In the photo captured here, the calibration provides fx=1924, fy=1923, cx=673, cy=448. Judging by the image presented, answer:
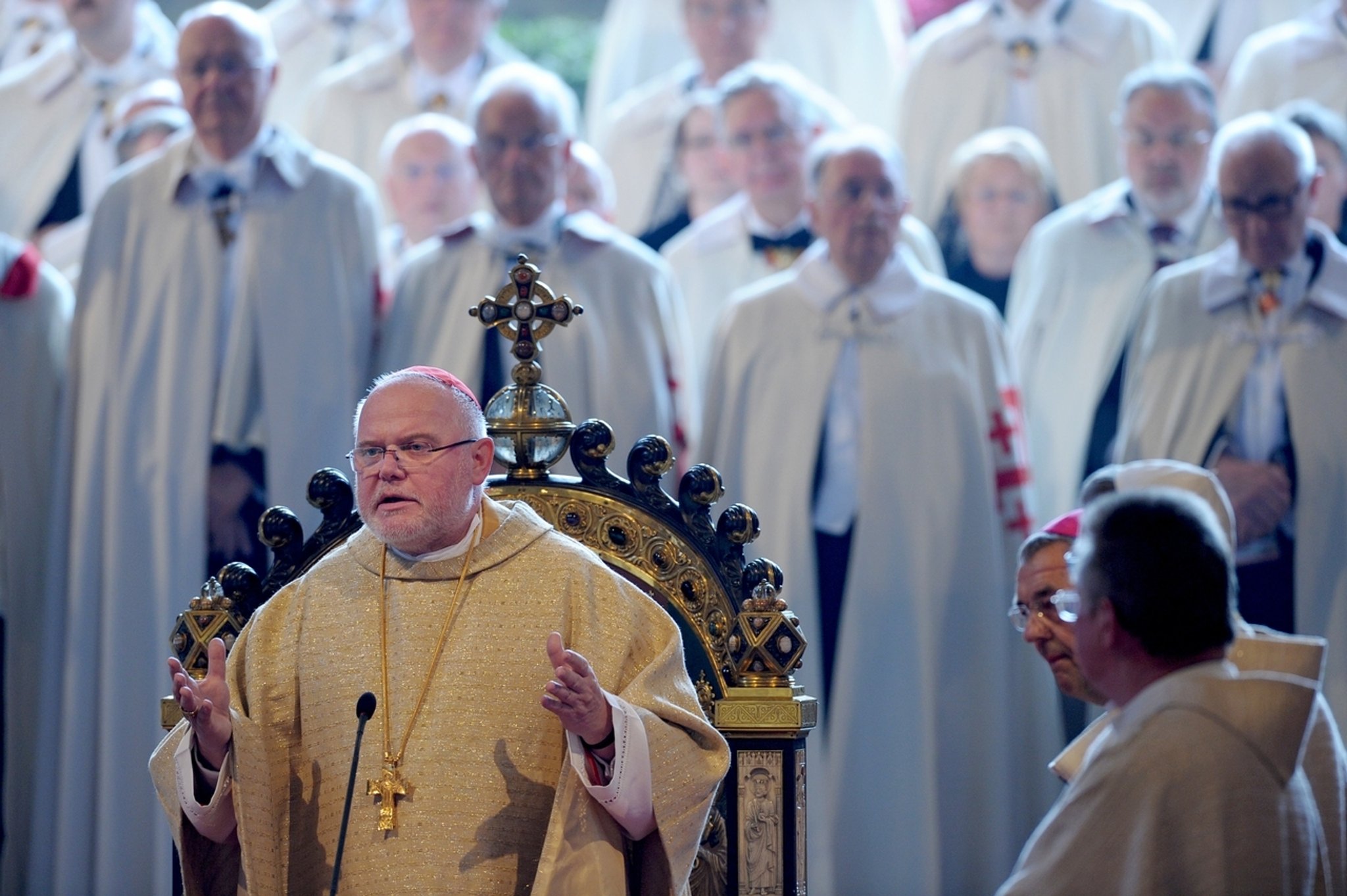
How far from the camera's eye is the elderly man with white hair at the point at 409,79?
7.99m

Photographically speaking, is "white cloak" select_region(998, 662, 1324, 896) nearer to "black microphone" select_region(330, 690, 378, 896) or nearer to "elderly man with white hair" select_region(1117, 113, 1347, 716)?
"black microphone" select_region(330, 690, 378, 896)

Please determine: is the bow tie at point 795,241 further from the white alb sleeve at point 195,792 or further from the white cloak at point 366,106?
the white alb sleeve at point 195,792

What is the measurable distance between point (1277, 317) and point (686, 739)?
10.9 feet

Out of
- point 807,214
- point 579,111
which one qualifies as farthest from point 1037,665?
point 579,111

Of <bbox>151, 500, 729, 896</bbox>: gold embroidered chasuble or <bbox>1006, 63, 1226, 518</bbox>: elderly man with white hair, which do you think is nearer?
<bbox>151, 500, 729, 896</bbox>: gold embroidered chasuble

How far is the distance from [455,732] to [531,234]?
2.90 m

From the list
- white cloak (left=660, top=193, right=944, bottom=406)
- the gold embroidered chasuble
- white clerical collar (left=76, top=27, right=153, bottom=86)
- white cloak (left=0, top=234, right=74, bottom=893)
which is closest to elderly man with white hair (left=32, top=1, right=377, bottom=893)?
white cloak (left=0, top=234, right=74, bottom=893)

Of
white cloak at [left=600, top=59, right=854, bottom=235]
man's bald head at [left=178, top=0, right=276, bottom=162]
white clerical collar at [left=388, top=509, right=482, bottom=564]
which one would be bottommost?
white clerical collar at [left=388, top=509, right=482, bottom=564]

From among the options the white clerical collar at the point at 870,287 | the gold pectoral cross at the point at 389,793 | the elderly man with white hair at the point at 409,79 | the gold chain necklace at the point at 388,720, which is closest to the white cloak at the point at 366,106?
the elderly man with white hair at the point at 409,79

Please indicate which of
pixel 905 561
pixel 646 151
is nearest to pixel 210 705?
Result: pixel 905 561

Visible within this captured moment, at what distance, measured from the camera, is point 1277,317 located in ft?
19.3

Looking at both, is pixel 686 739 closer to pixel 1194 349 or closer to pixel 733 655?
pixel 733 655

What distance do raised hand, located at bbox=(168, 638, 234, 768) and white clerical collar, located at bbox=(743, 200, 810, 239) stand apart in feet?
13.4

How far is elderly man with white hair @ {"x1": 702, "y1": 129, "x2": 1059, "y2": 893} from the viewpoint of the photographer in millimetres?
5773
